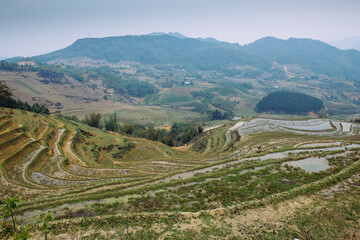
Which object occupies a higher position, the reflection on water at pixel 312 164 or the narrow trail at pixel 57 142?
the reflection on water at pixel 312 164

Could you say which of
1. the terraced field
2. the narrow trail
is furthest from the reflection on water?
the narrow trail

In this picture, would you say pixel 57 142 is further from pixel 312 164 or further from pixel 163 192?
pixel 312 164

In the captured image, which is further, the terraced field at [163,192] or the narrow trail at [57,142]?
the narrow trail at [57,142]

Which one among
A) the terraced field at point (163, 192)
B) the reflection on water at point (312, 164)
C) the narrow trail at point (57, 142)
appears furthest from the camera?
the narrow trail at point (57, 142)

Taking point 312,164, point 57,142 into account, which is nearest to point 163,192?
point 312,164

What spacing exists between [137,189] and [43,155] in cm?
2473

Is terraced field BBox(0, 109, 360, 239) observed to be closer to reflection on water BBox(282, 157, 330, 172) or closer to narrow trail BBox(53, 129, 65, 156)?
reflection on water BBox(282, 157, 330, 172)

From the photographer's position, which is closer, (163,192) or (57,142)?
(163,192)

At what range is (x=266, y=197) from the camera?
16828 millimetres

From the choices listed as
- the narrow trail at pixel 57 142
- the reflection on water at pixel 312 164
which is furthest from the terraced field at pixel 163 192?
the narrow trail at pixel 57 142

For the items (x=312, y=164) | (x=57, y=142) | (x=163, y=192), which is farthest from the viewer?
(x=57, y=142)

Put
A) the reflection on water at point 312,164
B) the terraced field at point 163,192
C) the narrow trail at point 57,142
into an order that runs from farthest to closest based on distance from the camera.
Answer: the narrow trail at point 57,142
the reflection on water at point 312,164
the terraced field at point 163,192

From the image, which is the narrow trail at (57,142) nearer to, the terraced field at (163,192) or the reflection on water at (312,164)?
the terraced field at (163,192)

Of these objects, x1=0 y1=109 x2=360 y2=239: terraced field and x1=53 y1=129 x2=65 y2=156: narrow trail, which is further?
x1=53 y1=129 x2=65 y2=156: narrow trail
